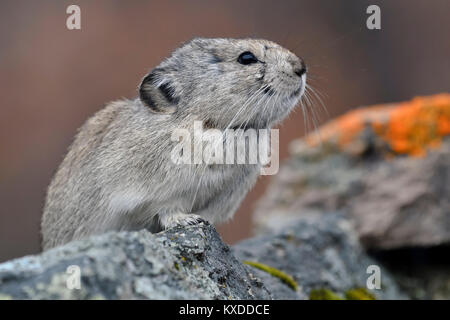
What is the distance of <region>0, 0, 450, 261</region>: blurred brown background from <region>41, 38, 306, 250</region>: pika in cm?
905

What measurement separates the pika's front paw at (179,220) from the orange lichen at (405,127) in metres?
3.76

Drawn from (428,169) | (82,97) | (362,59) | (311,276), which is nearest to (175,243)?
(311,276)

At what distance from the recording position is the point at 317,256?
7.66 m

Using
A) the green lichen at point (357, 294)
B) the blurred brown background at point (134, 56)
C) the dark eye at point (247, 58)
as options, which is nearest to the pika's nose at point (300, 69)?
the dark eye at point (247, 58)

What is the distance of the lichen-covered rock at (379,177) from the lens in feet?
27.0

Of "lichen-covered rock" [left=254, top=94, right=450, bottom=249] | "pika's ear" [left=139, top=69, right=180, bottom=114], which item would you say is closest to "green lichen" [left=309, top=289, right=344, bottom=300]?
"lichen-covered rock" [left=254, top=94, right=450, bottom=249]

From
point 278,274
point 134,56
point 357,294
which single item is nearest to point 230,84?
point 278,274

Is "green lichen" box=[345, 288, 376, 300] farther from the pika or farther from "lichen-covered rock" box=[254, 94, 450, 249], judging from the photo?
the pika

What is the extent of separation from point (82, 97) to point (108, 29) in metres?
1.91

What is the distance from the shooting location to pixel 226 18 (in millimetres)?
17734

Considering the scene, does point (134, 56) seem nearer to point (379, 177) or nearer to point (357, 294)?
point (379, 177)

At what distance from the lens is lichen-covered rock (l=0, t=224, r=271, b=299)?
11.9 feet
